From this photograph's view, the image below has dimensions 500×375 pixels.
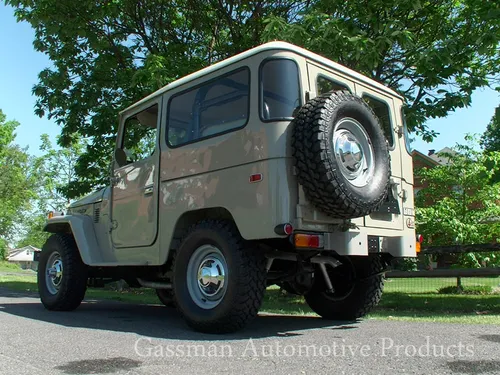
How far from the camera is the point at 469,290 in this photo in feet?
42.8

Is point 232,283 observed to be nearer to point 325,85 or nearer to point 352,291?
point 352,291

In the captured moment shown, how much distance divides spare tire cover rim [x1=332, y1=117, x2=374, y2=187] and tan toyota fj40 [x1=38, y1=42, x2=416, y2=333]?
14 millimetres

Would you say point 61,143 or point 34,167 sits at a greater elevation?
point 34,167

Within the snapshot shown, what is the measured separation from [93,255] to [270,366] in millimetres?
3981

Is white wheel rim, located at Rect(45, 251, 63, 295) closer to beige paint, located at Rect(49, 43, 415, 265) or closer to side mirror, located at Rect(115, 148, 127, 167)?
beige paint, located at Rect(49, 43, 415, 265)

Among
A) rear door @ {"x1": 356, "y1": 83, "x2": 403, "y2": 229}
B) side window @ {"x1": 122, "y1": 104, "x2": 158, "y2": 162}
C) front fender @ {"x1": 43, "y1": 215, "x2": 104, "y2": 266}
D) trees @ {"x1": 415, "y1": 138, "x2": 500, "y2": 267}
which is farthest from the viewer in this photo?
trees @ {"x1": 415, "y1": 138, "x2": 500, "y2": 267}

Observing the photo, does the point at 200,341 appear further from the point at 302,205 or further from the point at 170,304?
the point at 170,304

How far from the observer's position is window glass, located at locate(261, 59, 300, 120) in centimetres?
473

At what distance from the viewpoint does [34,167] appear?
5203 centimetres

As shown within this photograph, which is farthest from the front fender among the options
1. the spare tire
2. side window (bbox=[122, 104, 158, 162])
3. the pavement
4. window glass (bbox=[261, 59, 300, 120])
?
the spare tire

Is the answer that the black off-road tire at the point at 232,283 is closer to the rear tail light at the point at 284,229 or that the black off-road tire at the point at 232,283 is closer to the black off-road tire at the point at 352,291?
the rear tail light at the point at 284,229

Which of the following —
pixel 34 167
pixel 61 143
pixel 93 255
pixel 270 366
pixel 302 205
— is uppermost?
pixel 34 167

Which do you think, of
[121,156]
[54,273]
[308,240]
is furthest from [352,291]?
[54,273]

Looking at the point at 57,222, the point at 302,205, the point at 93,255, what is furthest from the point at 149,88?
the point at 302,205
